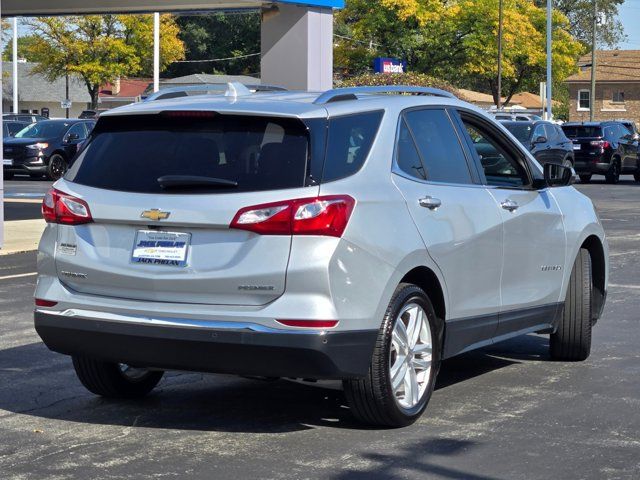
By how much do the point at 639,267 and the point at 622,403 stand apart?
24.3 feet

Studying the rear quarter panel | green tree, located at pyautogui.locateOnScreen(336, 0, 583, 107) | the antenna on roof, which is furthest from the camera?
green tree, located at pyautogui.locateOnScreen(336, 0, 583, 107)

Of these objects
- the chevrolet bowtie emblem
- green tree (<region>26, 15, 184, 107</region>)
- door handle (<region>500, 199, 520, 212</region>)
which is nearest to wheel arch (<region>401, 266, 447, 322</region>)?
door handle (<region>500, 199, 520, 212</region>)

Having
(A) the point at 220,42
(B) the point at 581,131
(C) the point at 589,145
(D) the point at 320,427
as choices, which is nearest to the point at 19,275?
(D) the point at 320,427

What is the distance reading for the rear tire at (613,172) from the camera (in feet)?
118

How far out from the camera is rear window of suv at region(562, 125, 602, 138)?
36188mm

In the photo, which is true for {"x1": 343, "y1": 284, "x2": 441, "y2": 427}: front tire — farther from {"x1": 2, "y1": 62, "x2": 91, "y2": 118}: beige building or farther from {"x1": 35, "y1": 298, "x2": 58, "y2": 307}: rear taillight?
{"x1": 2, "y1": 62, "x2": 91, "y2": 118}: beige building

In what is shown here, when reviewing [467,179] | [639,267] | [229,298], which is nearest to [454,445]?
[229,298]

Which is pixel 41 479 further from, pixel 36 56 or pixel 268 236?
pixel 36 56

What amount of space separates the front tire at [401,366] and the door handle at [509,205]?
1.02m

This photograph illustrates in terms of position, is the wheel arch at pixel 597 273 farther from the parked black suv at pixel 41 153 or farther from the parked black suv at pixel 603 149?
the parked black suv at pixel 603 149

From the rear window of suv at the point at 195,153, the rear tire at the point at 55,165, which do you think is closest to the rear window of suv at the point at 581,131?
the rear tire at the point at 55,165

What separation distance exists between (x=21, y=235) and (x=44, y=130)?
18.4 metres

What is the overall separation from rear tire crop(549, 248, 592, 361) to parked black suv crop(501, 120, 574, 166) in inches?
825

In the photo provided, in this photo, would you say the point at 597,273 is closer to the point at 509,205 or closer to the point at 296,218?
the point at 509,205
